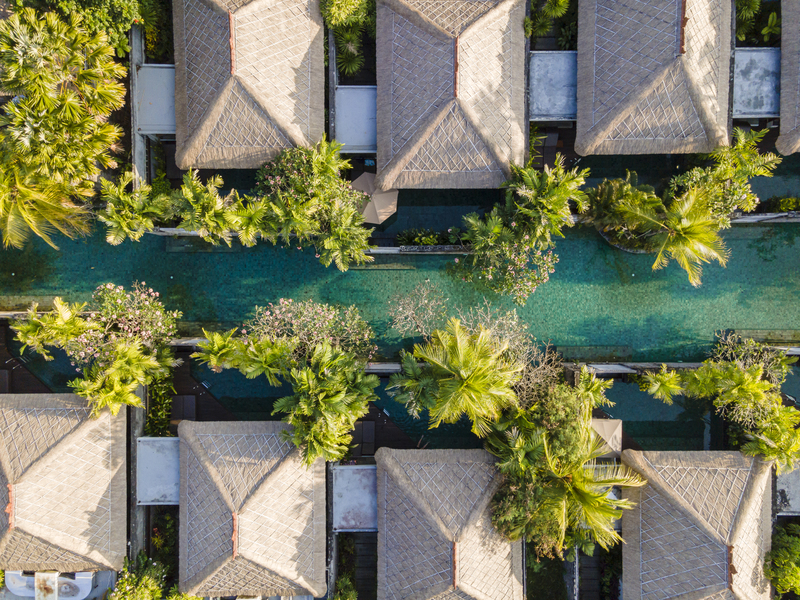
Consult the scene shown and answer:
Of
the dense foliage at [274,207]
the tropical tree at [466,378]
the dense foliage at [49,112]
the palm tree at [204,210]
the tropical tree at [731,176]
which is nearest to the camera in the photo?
the dense foliage at [49,112]

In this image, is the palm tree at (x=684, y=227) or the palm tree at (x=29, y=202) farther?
the palm tree at (x=684, y=227)

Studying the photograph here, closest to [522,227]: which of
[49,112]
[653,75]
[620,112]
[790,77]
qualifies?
[620,112]

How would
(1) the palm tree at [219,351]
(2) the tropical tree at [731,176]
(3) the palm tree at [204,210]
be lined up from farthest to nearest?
(2) the tropical tree at [731,176]
(1) the palm tree at [219,351]
(3) the palm tree at [204,210]

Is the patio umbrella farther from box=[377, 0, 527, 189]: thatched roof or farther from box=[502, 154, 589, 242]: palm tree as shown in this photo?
box=[502, 154, 589, 242]: palm tree

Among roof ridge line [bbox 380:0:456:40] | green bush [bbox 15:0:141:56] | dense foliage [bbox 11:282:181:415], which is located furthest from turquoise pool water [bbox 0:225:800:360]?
roof ridge line [bbox 380:0:456:40]

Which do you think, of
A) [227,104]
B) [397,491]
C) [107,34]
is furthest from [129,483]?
[107,34]

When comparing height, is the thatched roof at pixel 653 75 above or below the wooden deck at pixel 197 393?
above

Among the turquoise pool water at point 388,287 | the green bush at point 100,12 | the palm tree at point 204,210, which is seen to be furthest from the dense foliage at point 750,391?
the green bush at point 100,12

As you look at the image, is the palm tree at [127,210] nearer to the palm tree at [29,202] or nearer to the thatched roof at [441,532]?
the palm tree at [29,202]
